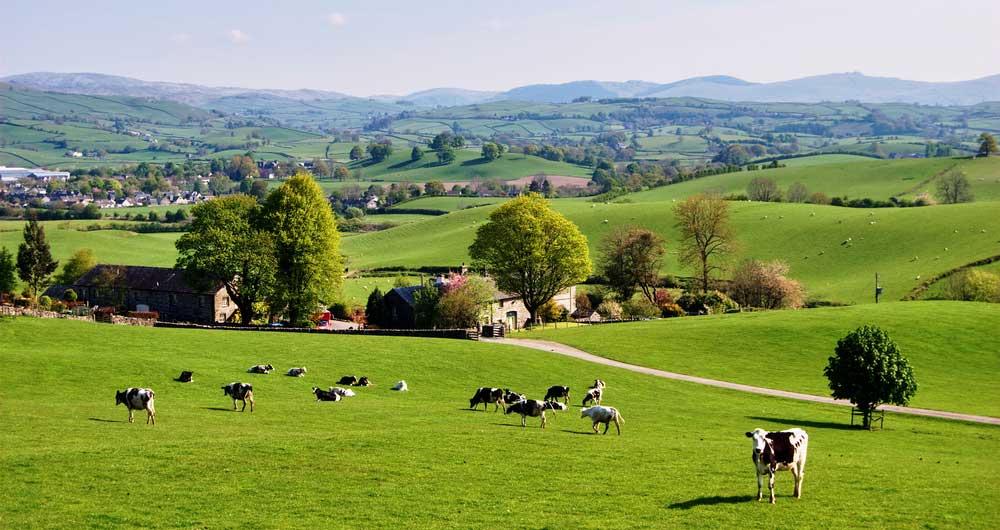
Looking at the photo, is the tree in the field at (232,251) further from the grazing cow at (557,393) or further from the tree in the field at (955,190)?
the tree in the field at (955,190)

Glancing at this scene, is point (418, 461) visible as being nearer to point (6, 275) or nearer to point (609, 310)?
point (609, 310)

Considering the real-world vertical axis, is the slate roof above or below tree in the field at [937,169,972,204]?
below

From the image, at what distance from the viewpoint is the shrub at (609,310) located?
101044 millimetres

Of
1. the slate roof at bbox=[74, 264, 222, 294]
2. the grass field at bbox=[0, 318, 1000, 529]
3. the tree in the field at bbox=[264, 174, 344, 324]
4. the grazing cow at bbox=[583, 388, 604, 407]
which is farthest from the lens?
the slate roof at bbox=[74, 264, 222, 294]

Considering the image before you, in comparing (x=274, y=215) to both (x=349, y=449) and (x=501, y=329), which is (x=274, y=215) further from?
(x=349, y=449)

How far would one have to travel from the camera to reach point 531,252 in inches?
3553

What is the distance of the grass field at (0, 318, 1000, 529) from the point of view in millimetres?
23047

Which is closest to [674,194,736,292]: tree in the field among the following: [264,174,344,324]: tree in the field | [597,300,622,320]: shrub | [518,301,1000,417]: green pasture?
[597,300,622,320]: shrub

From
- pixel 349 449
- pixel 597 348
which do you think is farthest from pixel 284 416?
pixel 597 348

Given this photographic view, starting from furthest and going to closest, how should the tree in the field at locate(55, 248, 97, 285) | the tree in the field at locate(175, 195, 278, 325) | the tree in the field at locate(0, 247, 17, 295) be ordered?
the tree in the field at locate(55, 248, 97, 285), the tree in the field at locate(0, 247, 17, 295), the tree in the field at locate(175, 195, 278, 325)

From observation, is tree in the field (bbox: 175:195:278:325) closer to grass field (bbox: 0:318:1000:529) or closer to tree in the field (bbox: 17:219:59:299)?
tree in the field (bbox: 17:219:59:299)

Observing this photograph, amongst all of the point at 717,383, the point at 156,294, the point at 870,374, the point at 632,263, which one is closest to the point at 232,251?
the point at 156,294

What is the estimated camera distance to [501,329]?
76.4m

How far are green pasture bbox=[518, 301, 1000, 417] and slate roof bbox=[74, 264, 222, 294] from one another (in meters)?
42.3
